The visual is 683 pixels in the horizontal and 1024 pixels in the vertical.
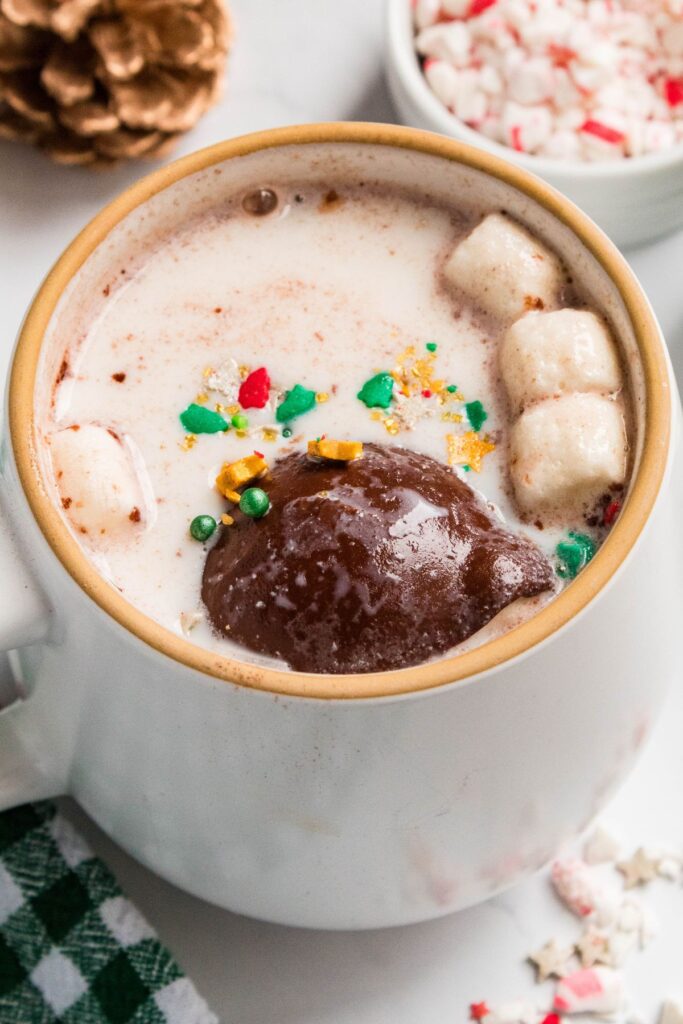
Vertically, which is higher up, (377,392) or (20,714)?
(377,392)

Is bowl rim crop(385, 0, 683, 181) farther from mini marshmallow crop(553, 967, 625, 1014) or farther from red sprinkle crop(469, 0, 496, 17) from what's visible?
mini marshmallow crop(553, 967, 625, 1014)

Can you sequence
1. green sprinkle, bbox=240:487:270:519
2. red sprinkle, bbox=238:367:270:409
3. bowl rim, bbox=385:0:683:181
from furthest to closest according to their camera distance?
bowl rim, bbox=385:0:683:181 → red sprinkle, bbox=238:367:270:409 → green sprinkle, bbox=240:487:270:519

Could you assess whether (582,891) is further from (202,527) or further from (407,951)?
(202,527)

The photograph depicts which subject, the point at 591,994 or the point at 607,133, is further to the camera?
the point at 607,133

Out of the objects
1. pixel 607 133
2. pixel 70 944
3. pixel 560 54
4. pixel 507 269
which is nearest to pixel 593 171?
pixel 607 133

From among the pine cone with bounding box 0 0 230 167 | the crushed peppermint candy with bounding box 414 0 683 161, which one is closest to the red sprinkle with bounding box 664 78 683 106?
the crushed peppermint candy with bounding box 414 0 683 161

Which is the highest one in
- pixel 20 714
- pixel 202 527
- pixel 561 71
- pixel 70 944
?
pixel 561 71
